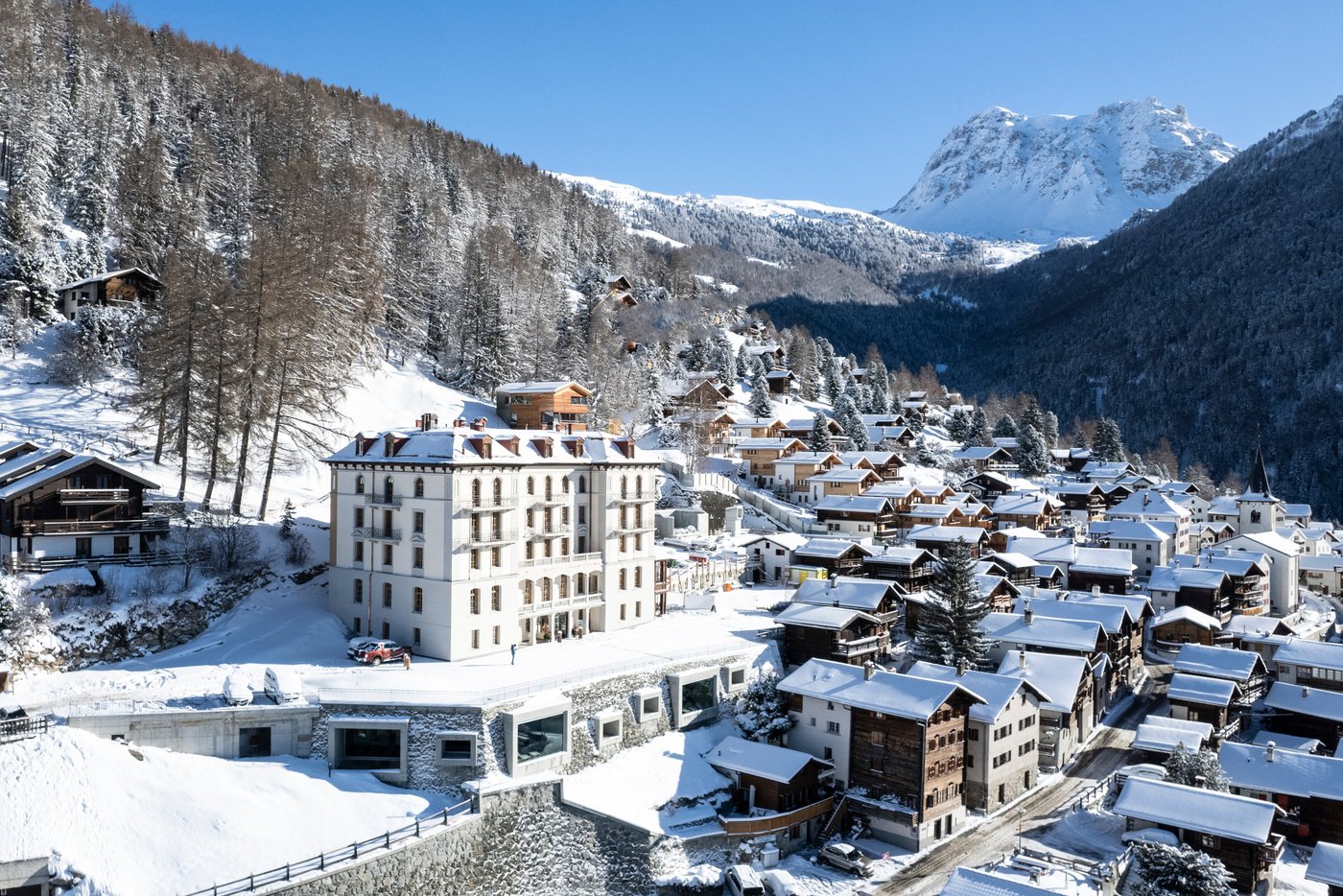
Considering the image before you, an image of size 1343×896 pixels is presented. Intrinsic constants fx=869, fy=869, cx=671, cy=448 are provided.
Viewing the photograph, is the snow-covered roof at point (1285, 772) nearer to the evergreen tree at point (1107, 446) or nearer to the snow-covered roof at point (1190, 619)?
the snow-covered roof at point (1190, 619)

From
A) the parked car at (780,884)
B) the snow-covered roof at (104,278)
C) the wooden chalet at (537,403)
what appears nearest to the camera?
the parked car at (780,884)

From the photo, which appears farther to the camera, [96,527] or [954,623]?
[954,623]

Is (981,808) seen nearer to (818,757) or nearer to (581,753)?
(818,757)

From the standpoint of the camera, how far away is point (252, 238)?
72188mm

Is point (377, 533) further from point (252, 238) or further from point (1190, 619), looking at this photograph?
point (1190, 619)

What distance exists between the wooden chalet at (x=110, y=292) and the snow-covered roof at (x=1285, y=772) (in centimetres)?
7444

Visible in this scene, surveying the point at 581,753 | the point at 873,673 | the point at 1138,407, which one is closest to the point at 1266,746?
the point at 873,673

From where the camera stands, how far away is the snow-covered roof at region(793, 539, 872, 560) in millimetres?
62312

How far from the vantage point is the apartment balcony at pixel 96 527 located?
37.9m

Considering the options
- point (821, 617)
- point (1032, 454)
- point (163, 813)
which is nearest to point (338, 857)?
point (163, 813)

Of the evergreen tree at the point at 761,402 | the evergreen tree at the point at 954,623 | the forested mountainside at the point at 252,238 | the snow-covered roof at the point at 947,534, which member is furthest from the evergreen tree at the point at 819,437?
the evergreen tree at the point at 954,623

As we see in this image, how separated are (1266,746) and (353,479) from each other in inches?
1845

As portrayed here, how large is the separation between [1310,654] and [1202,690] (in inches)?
423

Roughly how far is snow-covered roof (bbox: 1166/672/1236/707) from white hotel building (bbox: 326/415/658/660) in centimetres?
3277
